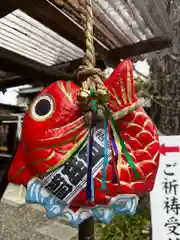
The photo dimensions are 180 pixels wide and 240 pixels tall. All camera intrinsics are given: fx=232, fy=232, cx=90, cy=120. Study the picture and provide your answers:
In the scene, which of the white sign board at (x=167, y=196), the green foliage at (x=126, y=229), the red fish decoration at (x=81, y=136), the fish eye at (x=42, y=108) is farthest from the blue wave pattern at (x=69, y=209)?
the green foliage at (x=126, y=229)

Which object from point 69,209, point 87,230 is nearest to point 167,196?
point 87,230

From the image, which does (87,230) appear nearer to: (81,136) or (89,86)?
(81,136)

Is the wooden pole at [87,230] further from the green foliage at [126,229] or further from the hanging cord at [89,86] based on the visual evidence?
the green foliage at [126,229]

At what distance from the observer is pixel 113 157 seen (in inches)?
22.1

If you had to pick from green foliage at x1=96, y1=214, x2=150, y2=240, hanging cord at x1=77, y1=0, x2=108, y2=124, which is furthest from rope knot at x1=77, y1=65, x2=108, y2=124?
green foliage at x1=96, y1=214, x2=150, y2=240

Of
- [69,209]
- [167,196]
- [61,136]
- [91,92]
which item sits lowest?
[167,196]

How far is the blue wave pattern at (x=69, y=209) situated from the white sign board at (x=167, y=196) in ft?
3.95

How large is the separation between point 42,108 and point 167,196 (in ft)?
4.87

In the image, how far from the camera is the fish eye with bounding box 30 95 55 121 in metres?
0.58

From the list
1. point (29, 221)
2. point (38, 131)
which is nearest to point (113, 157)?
point (38, 131)

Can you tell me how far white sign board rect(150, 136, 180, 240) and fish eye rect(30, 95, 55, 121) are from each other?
1.28 metres

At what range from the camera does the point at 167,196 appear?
5.75 feet

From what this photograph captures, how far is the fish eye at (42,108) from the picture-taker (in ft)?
1.91

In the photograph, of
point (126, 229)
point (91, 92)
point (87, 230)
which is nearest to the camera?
point (91, 92)
